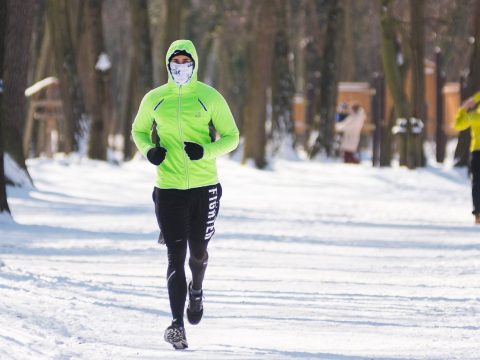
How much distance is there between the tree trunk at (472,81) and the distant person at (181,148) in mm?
17529

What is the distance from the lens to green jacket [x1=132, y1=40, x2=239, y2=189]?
8000 mm

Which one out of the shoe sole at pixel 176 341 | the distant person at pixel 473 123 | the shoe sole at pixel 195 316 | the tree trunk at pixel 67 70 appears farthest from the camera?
the tree trunk at pixel 67 70

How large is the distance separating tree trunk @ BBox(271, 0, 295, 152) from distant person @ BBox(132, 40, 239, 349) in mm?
27005

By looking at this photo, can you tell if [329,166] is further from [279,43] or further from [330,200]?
[330,200]

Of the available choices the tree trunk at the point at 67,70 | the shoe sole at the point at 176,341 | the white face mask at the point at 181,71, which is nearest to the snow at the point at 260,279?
the shoe sole at the point at 176,341

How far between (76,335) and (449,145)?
152 feet

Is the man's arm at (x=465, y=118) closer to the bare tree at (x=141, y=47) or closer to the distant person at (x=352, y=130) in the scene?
the distant person at (x=352, y=130)

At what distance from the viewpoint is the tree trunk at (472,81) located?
83.7 ft

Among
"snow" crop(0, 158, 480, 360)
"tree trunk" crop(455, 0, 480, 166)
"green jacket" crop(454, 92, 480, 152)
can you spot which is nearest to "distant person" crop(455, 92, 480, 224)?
"green jacket" crop(454, 92, 480, 152)

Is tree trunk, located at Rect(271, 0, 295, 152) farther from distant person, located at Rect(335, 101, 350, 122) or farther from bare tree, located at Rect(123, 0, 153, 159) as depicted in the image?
bare tree, located at Rect(123, 0, 153, 159)

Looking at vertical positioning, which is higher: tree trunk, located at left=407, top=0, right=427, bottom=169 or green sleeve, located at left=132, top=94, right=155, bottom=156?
green sleeve, located at left=132, top=94, right=155, bottom=156

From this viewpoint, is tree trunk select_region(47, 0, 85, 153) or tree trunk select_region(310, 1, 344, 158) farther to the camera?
tree trunk select_region(310, 1, 344, 158)

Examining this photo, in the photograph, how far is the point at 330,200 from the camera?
75.5 ft

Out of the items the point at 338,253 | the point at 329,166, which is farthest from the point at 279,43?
the point at 338,253
